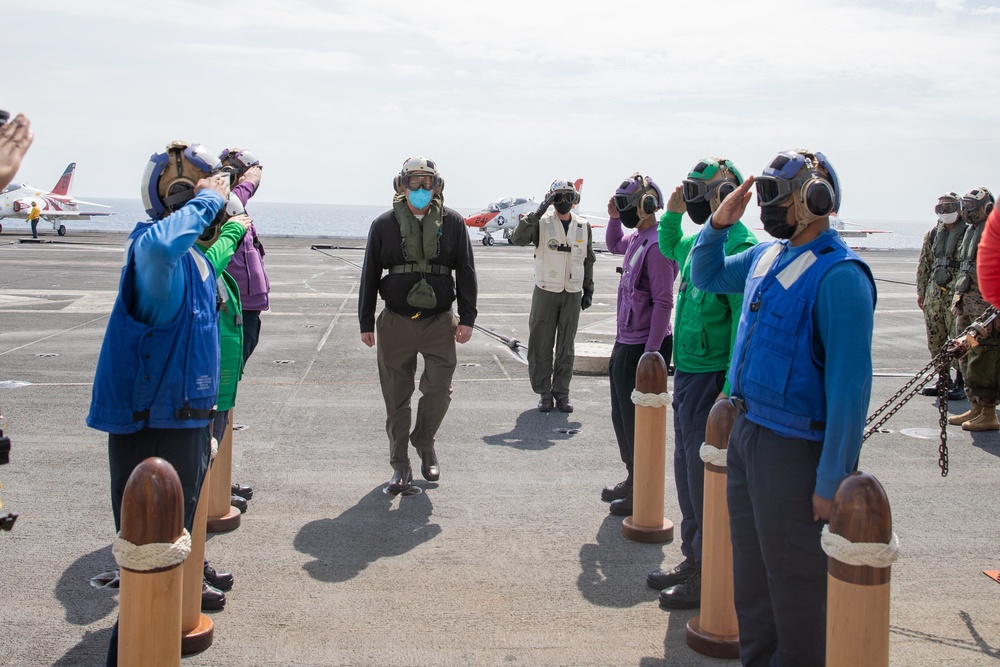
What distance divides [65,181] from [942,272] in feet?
231

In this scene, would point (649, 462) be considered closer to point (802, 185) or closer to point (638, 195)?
point (638, 195)

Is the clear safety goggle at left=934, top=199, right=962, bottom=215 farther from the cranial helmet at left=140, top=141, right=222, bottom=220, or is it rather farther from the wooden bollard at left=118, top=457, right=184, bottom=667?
the wooden bollard at left=118, top=457, right=184, bottom=667

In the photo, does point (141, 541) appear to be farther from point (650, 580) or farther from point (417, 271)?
point (417, 271)

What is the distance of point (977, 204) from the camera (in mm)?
8969

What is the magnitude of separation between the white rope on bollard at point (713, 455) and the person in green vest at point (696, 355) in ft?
2.03

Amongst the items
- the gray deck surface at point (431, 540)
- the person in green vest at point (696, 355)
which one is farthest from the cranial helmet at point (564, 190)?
the person in green vest at point (696, 355)

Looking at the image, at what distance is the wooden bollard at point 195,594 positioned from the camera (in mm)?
4168

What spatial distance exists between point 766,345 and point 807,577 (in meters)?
0.82

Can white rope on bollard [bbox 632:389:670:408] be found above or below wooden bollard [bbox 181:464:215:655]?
above

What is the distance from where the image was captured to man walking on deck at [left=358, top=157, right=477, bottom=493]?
6.55m

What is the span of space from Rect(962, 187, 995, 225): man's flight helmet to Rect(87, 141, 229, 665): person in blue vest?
7.58 metres

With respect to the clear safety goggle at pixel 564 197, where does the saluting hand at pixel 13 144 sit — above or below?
below

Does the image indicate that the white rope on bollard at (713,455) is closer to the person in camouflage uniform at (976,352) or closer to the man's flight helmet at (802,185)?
the man's flight helmet at (802,185)

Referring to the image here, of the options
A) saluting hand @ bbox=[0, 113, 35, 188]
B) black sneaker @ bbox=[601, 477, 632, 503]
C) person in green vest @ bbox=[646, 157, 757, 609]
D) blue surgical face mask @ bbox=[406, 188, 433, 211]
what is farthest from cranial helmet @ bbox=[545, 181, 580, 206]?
saluting hand @ bbox=[0, 113, 35, 188]
